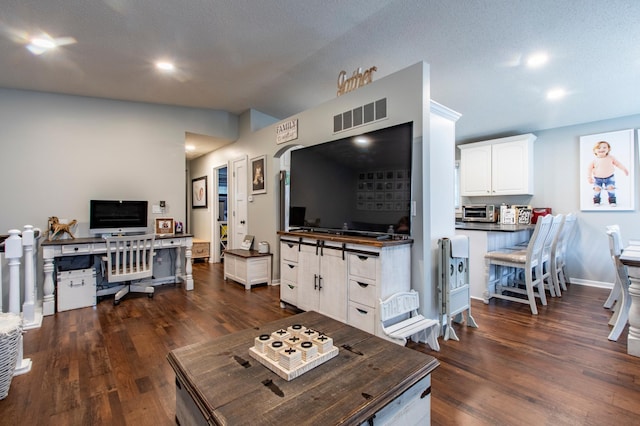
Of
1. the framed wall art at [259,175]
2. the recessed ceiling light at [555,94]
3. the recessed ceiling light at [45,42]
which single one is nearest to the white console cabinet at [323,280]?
the framed wall art at [259,175]

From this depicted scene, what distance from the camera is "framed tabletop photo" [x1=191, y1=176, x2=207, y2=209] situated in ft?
22.5

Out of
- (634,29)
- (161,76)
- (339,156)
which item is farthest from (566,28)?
(161,76)

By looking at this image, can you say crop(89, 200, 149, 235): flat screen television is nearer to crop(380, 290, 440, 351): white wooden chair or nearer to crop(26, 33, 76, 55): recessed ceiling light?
crop(26, 33, 76, 55): recessed ceiling light

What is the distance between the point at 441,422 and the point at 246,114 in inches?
195

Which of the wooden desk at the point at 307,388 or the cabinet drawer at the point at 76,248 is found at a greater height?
the cabinet drawer at the point at 76,248

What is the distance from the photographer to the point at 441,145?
9.18 feet

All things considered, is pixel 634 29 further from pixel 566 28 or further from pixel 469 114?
pixel 469 114

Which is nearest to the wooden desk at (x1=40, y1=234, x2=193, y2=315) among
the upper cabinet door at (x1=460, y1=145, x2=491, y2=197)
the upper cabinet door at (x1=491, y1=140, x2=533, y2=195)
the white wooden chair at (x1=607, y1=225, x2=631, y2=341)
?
the white wooden chair at (x1=607, y1=225, x2=631, y2=341)

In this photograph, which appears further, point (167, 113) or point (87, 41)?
point (167, 113)

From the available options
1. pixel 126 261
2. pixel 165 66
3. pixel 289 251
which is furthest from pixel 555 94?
pixel 126 261

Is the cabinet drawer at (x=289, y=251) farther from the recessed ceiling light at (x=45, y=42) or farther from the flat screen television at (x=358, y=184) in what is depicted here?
the recessed ceiling light at (x=45, y=42)

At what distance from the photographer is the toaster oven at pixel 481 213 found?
5.37 m

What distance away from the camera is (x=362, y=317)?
8.25ft

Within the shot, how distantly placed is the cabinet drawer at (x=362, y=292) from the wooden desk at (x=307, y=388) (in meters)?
0.97
